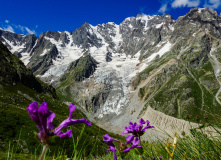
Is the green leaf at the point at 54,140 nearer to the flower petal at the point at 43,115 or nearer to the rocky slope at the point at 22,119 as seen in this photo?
the rocky slope at the point at 22,119

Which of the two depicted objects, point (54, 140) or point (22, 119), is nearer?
point (54, 140)

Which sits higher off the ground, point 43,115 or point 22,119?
point 43,115

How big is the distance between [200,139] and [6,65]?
97.2 meters

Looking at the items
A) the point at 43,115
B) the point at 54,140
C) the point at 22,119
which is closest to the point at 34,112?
the point at 43,115

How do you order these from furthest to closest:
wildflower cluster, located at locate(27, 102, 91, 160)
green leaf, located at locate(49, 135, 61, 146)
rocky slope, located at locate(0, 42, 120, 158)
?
rocky slope, located at locate(0, 42, 120, 158) < wildflower cluster, located at locate(27, 102, 91, 160) < green leaf, located at locate(49, 135, 61, 146)

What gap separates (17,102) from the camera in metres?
62.4

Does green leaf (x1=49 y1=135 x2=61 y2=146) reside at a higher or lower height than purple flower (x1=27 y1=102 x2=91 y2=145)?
lower

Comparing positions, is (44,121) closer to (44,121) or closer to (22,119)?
(44,121)

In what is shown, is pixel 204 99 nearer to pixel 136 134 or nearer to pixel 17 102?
pixel 17 102

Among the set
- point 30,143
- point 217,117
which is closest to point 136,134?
point 217,117

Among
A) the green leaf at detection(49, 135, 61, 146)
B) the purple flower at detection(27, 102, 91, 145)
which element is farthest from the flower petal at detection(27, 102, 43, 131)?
the green leaf at detection(49, 135, 61, 146)

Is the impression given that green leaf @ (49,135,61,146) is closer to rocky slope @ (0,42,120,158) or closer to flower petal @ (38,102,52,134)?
rocky slope @ (0,42,120,158)

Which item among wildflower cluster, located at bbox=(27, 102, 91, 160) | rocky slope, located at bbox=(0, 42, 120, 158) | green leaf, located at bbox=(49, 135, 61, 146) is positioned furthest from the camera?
rocky slope, located at bbox=(0, 42, 120, 158)

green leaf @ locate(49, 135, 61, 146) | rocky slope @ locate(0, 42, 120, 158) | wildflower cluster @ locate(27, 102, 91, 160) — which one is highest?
wildflower cluster @ locate(27, 102, 91, 160)
